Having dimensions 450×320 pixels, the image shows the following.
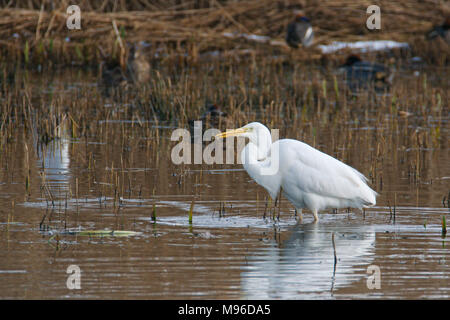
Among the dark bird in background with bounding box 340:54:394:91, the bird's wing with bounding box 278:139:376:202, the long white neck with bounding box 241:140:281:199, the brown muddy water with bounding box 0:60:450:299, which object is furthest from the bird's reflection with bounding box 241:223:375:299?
the dark bird in background with bounding box 340:54:394:91

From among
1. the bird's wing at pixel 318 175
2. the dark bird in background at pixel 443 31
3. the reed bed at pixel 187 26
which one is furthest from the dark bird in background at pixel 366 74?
the bird's wing at pixel 318 175

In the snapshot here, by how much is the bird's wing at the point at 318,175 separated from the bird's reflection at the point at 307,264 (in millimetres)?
562

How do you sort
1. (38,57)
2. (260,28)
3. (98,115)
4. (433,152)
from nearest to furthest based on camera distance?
(433,152), (98,115), (38,57), (260,28)

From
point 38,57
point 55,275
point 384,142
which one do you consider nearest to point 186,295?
point 55,275

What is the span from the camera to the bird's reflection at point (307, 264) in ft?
20.3

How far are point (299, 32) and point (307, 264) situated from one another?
53.8ft

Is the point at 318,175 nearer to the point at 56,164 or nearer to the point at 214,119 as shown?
the point at 56,164

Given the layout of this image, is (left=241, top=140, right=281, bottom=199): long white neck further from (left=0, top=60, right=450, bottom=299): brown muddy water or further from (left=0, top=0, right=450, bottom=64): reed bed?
(left=0, top=0, right=450, bottom=64): reed bed

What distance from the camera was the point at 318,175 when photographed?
8.96 meters

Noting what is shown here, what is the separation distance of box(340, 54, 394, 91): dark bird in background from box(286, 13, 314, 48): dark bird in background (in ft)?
6.74

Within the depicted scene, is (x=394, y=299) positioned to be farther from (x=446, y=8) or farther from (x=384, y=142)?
(x=446, y=8)

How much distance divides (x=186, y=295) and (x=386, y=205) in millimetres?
3898

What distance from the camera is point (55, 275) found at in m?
6.39

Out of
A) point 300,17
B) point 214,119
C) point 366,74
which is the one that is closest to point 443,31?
point 300,17
